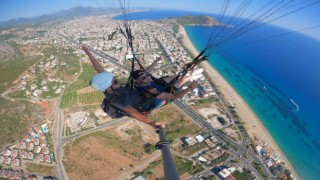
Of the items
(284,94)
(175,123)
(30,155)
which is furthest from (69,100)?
(284,94)

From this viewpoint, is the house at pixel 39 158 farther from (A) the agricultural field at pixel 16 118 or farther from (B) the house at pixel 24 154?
(A) the agricultural field at pixel 16 118

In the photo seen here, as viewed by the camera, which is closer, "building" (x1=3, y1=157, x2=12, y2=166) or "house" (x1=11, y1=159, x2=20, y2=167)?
"house" (x1=11, y1=159, x2=20, y2=167)

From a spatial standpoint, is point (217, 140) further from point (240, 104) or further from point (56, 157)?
point (56, 157)

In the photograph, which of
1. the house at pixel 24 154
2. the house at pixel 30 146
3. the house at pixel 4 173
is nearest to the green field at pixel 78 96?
the house at pixel 30 146

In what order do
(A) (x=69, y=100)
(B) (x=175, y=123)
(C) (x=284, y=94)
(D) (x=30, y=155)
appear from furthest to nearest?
(C) (x=284, y=94), (A) (x=69, y=100), (B) (x=175, y=123), (D) (x=30, y=155)

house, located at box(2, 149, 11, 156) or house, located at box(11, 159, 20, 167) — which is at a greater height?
house, located at box(2, 149, 11, 156)

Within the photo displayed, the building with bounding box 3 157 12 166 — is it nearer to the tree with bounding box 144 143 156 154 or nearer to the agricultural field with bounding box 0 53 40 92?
the tree with bounding box 144 143 156 154

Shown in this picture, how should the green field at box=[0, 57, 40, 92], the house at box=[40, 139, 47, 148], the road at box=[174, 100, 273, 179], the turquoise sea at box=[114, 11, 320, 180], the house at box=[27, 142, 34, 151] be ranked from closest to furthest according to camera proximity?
the road at box=[174, 100, 273, 179]
the house at box=[27, 142, 34, 151]
the house at box=[40, 139, 47, 148]
the turquoise sea at box=[114, 11, 320, 180]
the green field at box=[0, 57, 40, 92]

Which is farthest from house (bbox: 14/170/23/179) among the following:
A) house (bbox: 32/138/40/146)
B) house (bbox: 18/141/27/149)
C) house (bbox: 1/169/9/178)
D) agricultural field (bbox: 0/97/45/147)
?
agricultural field (bbox: 0/97/45/147)

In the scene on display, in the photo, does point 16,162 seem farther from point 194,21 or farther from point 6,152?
point 194,21
